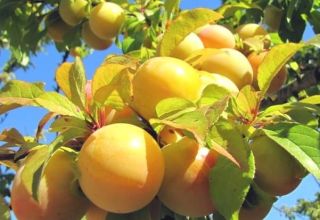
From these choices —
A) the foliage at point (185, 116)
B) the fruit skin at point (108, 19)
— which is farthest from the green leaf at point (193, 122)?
the fruit skin at point (108, 19)

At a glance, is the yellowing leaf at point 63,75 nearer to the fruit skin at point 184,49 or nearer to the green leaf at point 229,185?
the fruit skin at point 184,49

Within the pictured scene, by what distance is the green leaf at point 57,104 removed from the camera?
764mm

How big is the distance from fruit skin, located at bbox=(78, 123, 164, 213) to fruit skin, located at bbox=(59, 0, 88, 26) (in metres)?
1.52

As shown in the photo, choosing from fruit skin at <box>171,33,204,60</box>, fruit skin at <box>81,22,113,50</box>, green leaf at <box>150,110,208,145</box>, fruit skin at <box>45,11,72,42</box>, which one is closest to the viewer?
green leaf at <box>150,110,208,145</box>

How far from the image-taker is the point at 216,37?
1132mm

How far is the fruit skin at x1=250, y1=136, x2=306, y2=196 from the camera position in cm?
73

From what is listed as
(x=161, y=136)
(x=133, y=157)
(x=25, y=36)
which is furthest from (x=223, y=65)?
(x=25, y=36)

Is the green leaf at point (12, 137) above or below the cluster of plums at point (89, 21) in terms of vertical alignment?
above

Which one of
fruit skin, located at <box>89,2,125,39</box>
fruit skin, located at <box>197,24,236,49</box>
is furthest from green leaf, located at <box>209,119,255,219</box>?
fruit skin, located at <box>89,2,125,39</box>

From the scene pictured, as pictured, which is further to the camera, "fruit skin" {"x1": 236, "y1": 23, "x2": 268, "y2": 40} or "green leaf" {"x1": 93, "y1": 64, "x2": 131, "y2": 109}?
"fruit skin" {"x1": 236, "y1": 23, "x2": 268, "y2": 40}

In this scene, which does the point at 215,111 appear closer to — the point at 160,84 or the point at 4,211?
the point at 160,84

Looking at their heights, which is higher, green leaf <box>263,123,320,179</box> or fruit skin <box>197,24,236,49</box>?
green leaf <box>263,123,320,179</box>

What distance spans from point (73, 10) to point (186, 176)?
155 cm

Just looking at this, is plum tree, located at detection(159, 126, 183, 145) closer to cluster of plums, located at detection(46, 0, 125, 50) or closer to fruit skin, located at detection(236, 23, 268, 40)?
fruit skin, located at detection(236, 23, 268, 40)
